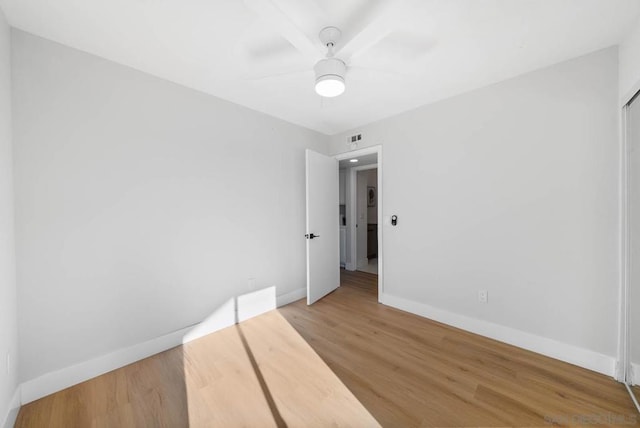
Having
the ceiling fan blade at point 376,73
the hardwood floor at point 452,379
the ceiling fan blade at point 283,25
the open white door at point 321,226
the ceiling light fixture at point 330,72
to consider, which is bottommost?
the hardwood floor at point 452,379

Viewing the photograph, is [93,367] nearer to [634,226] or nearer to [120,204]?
[120,204]

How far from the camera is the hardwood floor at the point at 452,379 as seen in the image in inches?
58.1

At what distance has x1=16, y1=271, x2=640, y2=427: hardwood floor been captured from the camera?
1.47m

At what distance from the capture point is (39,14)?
58.9 inches

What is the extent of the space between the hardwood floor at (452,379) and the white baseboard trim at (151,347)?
59cm

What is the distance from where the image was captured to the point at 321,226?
3430 millimetres

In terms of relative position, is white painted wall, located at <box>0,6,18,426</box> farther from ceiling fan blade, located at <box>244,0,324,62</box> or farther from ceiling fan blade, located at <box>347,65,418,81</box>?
ceiling fan blade, located at <box>347,65,418,81</box>

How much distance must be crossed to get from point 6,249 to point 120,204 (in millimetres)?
664

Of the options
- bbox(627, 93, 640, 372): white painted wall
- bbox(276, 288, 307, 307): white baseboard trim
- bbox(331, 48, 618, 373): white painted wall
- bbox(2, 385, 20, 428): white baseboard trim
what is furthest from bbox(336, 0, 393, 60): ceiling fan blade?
bbox(2, 385, 20, 428): white baseboard trim

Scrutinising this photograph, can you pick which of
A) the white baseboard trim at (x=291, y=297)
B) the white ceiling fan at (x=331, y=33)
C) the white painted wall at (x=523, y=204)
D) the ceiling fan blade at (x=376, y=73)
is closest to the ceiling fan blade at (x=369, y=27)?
the white ceiling fan at (x=331, y=33)

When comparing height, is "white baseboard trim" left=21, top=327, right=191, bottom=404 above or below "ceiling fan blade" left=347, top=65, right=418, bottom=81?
below

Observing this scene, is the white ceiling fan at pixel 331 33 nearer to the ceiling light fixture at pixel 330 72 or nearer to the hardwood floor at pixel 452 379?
the ceiling light fixture at pixel 330 72

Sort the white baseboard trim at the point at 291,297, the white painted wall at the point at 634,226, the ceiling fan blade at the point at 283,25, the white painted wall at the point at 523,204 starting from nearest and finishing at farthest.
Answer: the ceiling fan blade at the point at 283,25 < the white painted wall at the point at 634,226 < the white painted wall at the point at 523,204 < the white baseboard trim at the point at 291,297

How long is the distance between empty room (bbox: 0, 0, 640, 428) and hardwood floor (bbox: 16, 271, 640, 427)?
0.02 m
